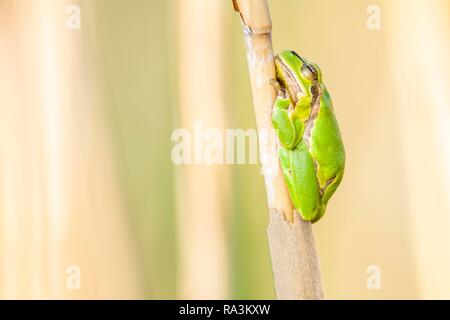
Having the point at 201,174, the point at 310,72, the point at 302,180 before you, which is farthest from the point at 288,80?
the point at 201,174

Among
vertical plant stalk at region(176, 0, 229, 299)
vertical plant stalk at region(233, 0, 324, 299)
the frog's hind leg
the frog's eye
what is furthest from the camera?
vertical plant stalk at region(176, 0, 229, 299)

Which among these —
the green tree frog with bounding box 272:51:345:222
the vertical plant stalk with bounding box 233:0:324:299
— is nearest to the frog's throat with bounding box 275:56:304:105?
the green tree frog with bounding box 272:51:345:222

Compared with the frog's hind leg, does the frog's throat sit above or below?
above

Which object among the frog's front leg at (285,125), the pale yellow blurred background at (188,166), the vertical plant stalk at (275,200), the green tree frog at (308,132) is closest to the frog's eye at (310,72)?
the green tree frog at (308,132)

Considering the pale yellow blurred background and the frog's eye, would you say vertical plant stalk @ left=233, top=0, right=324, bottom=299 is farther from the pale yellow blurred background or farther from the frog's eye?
the pale yellow blurred background

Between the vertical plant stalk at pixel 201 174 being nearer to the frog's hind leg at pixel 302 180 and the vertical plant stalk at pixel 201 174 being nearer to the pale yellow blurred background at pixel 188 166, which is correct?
A: the pale yellow blurred background at pixel 188 166

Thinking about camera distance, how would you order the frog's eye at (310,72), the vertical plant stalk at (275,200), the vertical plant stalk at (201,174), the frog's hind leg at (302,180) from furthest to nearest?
the vertical plant stalk at (201,174)
the frog's eye at (310,72)
the frog's hind leg at (302,180)
the vertical plant stalk at (275,200)

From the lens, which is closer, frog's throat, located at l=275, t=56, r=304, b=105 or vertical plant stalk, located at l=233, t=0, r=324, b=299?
vertical plant stalk, located at l=233, t=0, r=324, b=299
